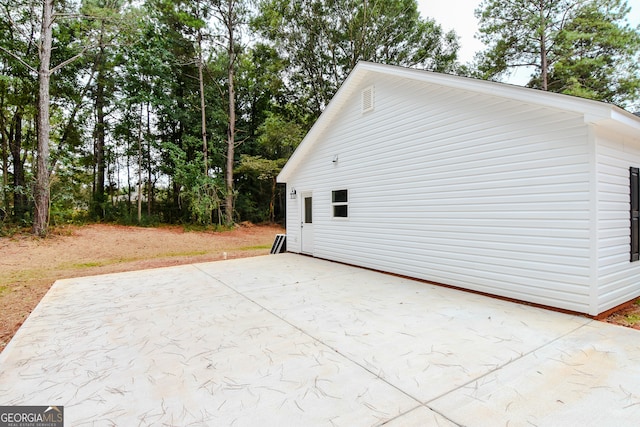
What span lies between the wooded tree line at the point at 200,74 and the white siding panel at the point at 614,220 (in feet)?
33.4

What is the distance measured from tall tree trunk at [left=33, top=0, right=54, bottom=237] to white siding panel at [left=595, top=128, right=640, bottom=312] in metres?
14.7

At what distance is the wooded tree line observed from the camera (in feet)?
38.2

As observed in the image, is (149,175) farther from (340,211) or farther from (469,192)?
(469,192)

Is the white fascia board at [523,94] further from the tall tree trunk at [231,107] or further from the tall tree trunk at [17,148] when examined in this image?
the tall tree trunk at [17,148]

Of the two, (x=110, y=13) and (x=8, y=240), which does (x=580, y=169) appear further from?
(x=110, y=13)

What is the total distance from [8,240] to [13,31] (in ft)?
32.2

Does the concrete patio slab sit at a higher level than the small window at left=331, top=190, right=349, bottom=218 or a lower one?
lower

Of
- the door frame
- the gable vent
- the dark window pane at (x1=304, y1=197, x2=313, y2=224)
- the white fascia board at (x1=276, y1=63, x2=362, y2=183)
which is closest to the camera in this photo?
the gable vent

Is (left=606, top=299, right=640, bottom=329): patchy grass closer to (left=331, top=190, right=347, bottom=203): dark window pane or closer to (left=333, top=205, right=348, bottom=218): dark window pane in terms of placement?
(left=333, top=205, right=348, bottom=218): dark window pane

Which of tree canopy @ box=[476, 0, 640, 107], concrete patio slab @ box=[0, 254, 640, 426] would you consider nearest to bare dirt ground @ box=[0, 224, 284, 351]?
concrete patio slab @ box=[0, 254, 640, 426]

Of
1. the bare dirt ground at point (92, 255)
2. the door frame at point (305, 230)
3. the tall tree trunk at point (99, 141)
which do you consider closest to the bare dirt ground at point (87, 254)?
the bare dirt ground at point (92, 255)

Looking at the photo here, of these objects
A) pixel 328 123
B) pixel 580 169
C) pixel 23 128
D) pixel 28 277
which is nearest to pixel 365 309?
pixel 580 169

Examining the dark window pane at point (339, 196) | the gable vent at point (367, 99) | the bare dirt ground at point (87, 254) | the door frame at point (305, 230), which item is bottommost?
the bare dirt ground at point (87, 254)

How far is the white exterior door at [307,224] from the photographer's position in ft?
28.8
